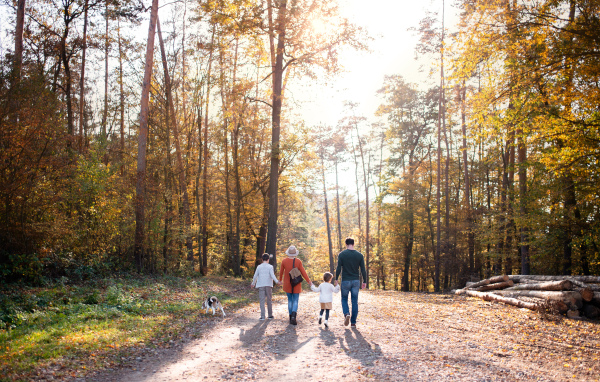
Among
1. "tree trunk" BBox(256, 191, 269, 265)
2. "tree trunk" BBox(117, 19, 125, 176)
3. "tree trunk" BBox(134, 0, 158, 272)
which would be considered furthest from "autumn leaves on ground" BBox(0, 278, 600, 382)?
Result: "tree trunk" BBox(256, 191, 269, 265)

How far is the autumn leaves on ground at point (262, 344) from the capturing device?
17.5ft

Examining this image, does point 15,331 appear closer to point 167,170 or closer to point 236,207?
point 167,170

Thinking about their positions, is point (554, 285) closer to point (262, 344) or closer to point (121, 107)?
point (262, 344)

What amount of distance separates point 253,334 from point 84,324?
3.47m

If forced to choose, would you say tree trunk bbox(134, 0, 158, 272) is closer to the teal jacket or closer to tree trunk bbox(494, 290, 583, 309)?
the teal jacket

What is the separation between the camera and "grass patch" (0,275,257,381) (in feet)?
16.8

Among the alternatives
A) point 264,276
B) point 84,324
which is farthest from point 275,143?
point 84,324

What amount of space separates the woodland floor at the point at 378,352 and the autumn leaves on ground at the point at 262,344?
0.07 ft

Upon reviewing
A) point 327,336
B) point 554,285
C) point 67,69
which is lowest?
point 327,336

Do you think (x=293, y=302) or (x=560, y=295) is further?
(x=560, y=295)

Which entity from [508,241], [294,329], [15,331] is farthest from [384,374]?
[508,241]

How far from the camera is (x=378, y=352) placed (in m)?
6.49

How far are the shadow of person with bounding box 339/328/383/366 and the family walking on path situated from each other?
0.83m

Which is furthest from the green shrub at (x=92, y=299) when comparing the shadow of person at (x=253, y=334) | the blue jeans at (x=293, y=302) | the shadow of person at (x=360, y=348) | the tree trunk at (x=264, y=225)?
the tree trunk at (x=264, y=225)
